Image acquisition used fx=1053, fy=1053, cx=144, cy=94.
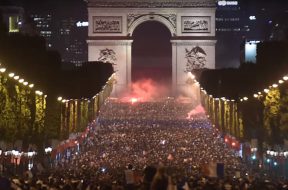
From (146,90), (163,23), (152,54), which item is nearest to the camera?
(163,23)

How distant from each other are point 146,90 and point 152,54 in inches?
400

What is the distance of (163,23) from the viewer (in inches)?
4692

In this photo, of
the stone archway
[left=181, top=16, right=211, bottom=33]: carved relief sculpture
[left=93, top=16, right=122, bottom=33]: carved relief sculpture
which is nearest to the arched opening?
the stone archway

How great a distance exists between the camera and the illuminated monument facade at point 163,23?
11631 cm

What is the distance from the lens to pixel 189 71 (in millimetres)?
118125

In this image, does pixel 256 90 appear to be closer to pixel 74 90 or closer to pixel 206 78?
pixel 74 90

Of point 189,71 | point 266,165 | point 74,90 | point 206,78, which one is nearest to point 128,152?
point 266,165

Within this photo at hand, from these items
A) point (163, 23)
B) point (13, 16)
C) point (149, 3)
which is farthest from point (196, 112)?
point (149, 3)

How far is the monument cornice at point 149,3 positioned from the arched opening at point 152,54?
758 centimetres

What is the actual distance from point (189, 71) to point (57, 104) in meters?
49.9

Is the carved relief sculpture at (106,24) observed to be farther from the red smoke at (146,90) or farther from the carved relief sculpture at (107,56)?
the red smoke at (146,90)

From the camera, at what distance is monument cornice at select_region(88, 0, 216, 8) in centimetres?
11806

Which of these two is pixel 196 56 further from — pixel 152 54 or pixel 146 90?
pixel 152 54

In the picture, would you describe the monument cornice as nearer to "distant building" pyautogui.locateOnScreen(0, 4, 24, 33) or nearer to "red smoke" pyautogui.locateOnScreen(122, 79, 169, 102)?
"distant building" pyautogui.locateOnScreen(0, 4, 24, 33)
